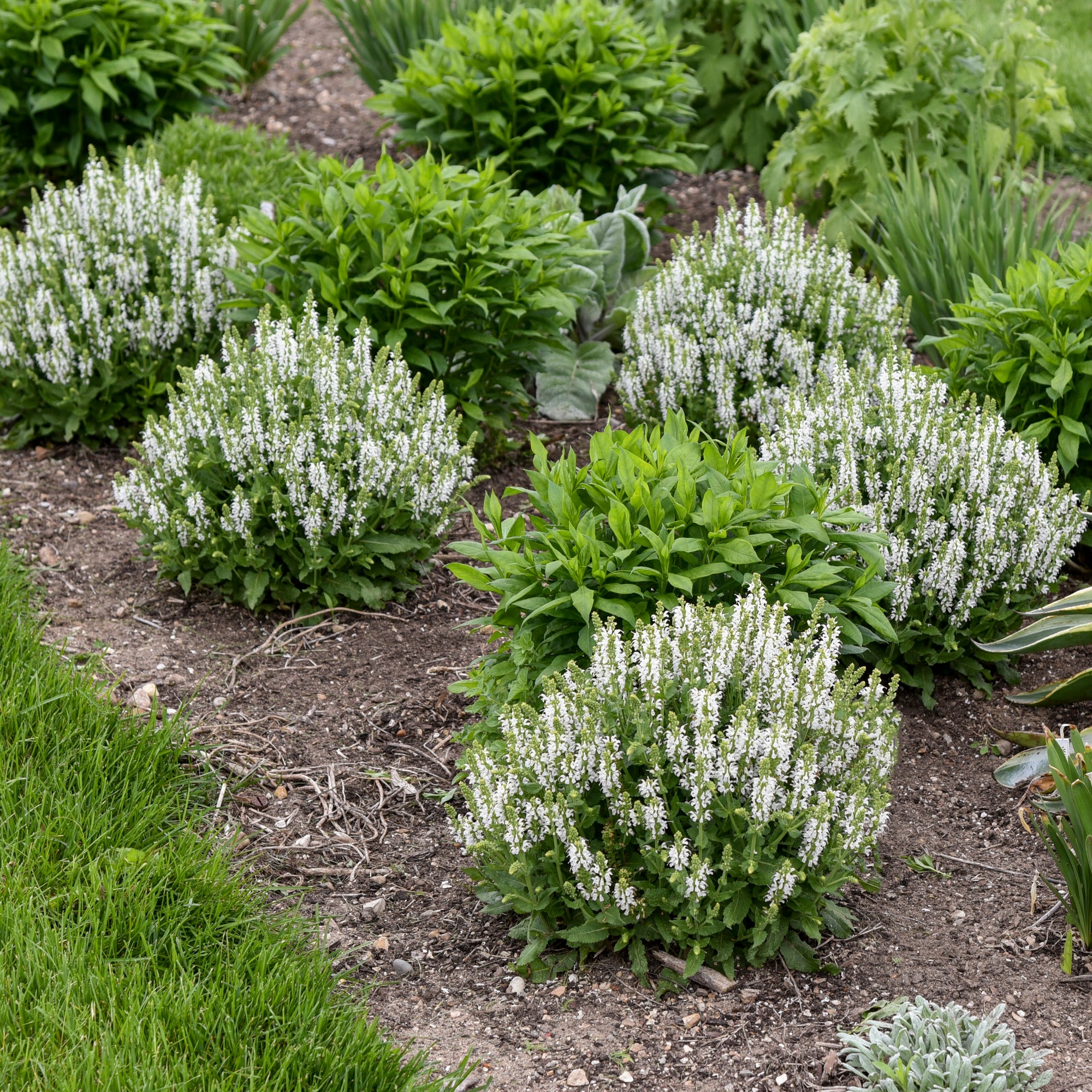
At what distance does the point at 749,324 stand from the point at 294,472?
1734 mm

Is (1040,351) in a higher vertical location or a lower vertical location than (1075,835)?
higher

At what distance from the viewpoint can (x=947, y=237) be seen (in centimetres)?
488

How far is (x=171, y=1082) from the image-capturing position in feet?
7.84

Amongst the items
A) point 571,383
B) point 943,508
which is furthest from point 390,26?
point 943,508

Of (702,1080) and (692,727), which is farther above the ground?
(692,727)

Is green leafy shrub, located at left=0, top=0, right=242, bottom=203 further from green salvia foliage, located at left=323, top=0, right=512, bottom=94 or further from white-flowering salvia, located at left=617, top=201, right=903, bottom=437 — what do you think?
white-flowering salvia, located at left=617, top=201, right=903, bottom=437

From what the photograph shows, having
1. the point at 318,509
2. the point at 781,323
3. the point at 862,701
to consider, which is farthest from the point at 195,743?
the point at 781,323

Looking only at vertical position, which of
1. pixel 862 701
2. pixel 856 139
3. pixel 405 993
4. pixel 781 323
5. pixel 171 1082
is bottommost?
pixel 405 993

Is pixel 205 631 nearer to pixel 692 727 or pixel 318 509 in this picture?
pixel 318 509

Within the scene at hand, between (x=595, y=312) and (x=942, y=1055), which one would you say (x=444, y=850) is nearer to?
(x=942, y=1055)

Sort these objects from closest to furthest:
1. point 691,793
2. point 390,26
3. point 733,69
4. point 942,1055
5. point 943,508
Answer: point 942,1055, point 691,793, point 943,508, point 733,69, point 390,26

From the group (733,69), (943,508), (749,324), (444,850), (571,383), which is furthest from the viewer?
(733,69)

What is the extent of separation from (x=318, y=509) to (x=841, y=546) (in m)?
1.58

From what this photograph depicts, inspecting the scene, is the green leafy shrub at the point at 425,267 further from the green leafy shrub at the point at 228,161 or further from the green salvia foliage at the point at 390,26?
the green salvia foliage at the point at 390,26
